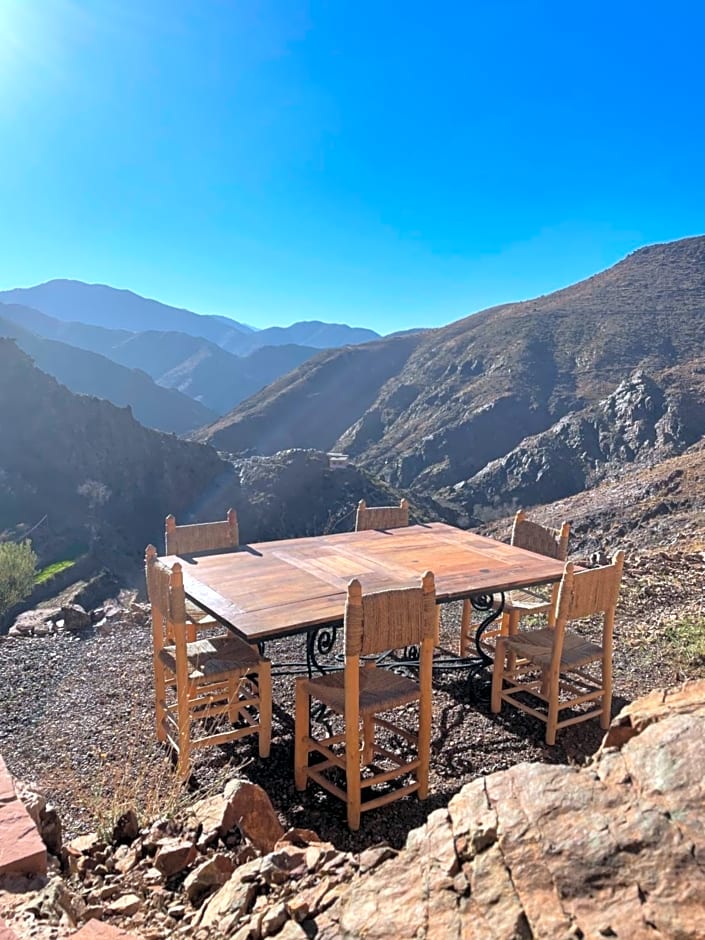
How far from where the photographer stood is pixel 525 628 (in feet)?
17.2

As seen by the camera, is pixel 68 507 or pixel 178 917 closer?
pixel 178 917

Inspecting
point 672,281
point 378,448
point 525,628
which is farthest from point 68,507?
point 672,281

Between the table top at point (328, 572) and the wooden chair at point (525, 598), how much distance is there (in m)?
0.42

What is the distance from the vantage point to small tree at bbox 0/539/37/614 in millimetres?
15242

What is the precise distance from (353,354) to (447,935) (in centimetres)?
5642

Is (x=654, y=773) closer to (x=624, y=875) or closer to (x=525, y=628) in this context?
(x=624, y=875)

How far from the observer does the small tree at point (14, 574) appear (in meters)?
15.2

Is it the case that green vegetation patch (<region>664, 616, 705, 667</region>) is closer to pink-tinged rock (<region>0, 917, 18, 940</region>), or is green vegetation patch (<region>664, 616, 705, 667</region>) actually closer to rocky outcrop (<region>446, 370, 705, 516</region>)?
pink-tinged rock (<region>0, 917, 18, 940</region>)

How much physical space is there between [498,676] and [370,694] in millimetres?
1224

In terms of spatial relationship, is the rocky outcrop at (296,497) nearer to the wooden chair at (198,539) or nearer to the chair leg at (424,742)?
the wooden chair at (198,539)

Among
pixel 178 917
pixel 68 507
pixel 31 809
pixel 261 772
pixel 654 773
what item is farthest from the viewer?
pixel 68 507

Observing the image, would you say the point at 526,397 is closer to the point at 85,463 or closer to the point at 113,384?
the point at 85,463

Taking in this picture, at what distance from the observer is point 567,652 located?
354cm

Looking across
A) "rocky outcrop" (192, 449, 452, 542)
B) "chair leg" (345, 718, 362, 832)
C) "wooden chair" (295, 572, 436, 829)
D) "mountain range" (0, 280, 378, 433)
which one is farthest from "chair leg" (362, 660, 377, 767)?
"mountain range" (0, 280, 378, 433)
